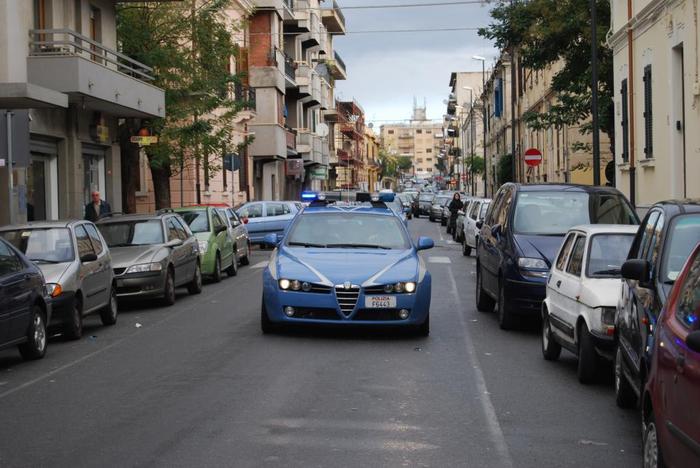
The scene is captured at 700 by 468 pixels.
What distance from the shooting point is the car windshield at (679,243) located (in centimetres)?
765

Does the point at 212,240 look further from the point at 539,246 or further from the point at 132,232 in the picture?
the point at 539,246

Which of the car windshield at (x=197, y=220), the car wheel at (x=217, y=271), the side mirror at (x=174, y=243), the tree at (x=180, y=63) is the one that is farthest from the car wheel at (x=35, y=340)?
the tree at (x=180, y=63)

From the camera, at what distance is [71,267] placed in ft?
45.8

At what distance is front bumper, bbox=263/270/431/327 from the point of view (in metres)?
12.4

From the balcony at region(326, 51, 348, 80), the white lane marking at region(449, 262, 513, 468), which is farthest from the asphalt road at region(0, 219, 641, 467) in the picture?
the balcony at region(326, 51, 348, 80)

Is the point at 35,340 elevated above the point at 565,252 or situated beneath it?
situated beneath

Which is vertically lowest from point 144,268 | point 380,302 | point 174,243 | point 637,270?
point 380,302

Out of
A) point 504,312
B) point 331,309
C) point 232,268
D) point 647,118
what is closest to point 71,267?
point 331,309

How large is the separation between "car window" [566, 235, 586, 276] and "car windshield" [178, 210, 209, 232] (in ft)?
43.8

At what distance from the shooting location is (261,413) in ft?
27.8

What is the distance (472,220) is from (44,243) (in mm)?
17713

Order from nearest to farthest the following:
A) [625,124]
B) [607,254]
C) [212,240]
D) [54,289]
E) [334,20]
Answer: [607,254], [54,289], [212,240], [625,124], [334,20]

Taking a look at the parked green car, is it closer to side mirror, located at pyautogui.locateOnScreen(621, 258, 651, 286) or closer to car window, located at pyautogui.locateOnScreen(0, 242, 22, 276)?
car window, located at pyautogui.locateOnScreen(0, 242, 22, 276)

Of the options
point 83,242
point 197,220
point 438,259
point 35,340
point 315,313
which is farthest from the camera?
point 438,259
